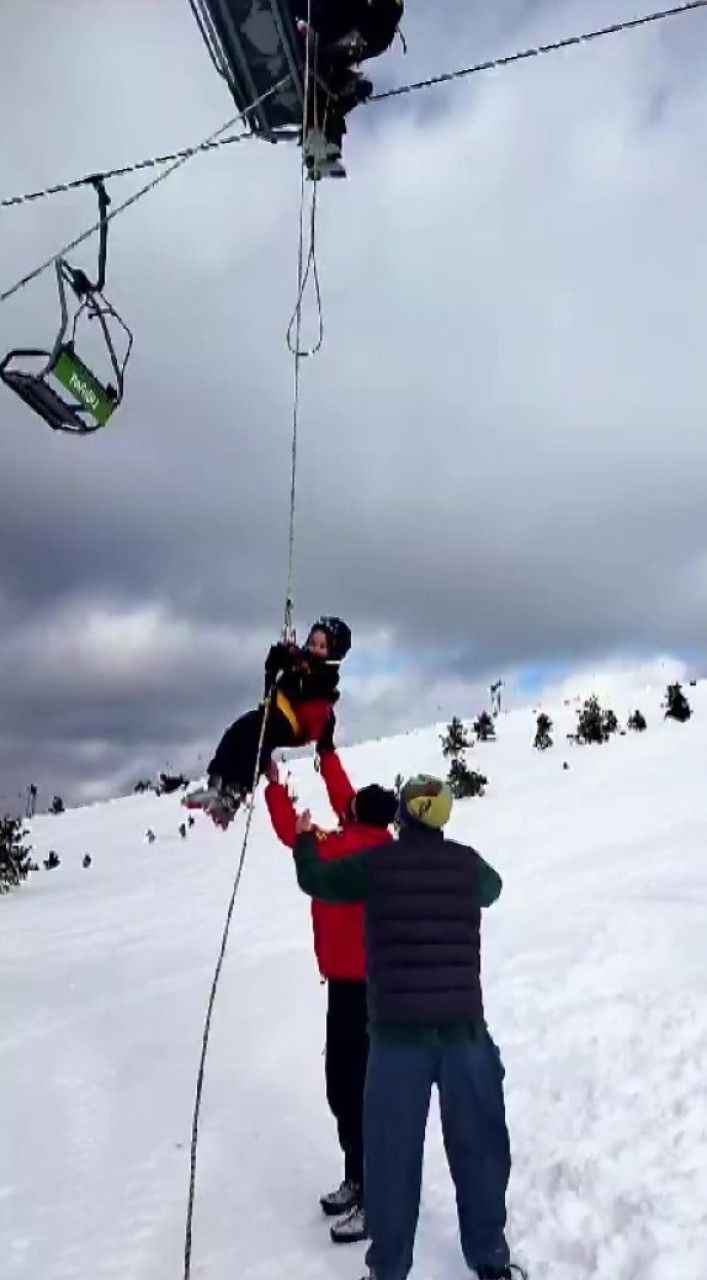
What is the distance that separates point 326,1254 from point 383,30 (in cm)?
736

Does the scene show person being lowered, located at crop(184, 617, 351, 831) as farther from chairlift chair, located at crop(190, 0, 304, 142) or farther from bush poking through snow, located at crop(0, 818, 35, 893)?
bush poking through snow, located at crop(0, 818, 35, 893)

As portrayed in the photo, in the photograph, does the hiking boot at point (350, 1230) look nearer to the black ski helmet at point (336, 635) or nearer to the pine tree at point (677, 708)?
the black ski helmet at point (336, 635)

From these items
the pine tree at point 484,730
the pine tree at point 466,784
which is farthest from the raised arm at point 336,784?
the pine tree at point 484,730

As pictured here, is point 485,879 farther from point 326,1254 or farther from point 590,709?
point 590,709

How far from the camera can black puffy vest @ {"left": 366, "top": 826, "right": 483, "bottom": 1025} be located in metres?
3.78

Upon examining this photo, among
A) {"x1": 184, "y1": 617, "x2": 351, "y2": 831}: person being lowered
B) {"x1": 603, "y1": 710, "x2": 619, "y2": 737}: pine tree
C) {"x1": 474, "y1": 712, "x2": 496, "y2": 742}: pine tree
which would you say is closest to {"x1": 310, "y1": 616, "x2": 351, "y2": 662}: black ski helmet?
{"x1": 184, "y1": 617, "x2": 351, "y2": 831}: person being lowered

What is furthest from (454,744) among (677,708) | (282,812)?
(282,812)

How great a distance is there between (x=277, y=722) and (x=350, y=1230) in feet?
9.04

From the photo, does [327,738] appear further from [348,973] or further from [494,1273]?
[494,1273]

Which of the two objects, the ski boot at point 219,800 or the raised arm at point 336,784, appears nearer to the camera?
the raised arm at point 336,784

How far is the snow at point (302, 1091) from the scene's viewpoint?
439cm

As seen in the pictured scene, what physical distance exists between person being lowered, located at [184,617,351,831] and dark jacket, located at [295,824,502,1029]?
1775 millimetres

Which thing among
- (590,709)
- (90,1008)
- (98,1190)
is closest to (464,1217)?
(98,1190)

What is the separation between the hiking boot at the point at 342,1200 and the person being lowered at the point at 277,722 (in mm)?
2130
